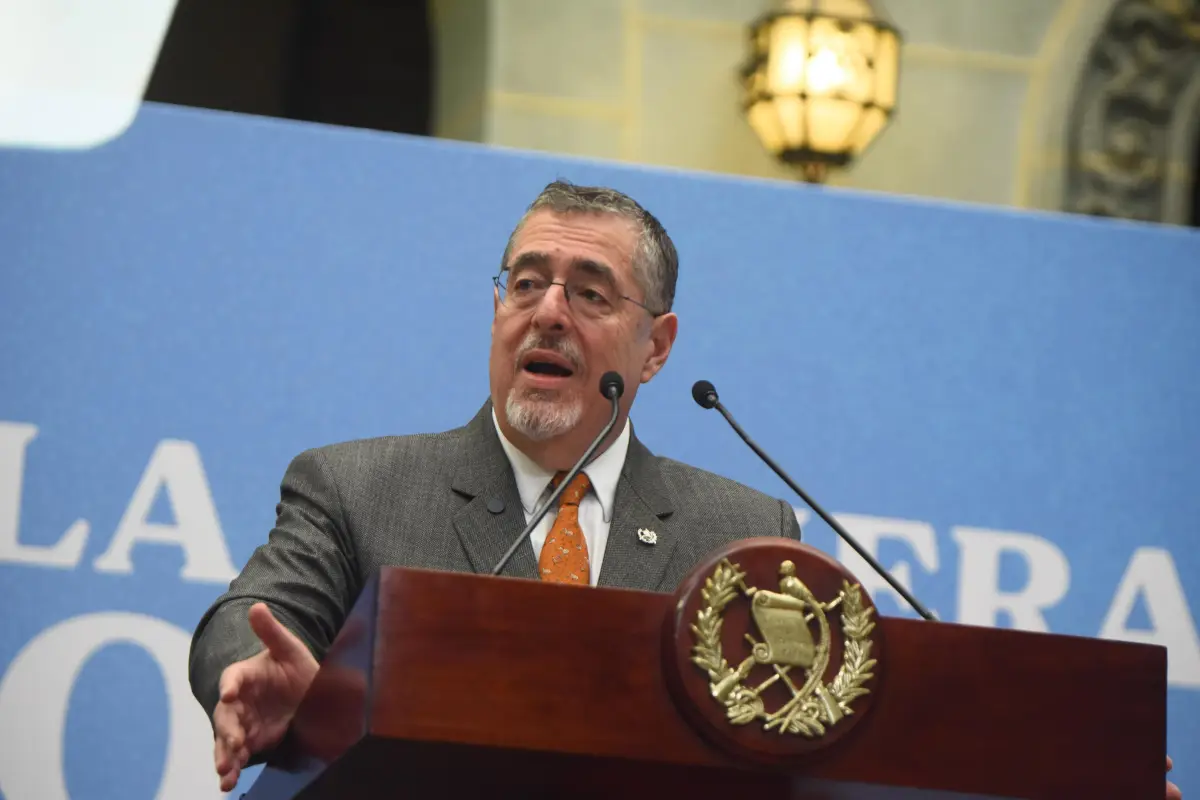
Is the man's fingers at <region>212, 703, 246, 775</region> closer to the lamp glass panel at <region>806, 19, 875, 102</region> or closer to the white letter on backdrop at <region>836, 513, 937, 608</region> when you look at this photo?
the white letter on backdrop at <region>836, 513, 937, 608</region>

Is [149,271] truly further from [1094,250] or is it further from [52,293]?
[1094,250]

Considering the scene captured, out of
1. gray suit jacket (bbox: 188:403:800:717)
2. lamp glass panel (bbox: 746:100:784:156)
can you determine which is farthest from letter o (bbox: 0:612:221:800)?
lamp glass panel (bbox: 746:100:784:156)

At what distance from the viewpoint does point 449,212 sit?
11.3 ft

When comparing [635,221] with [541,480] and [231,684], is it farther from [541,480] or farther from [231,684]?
[231,684]

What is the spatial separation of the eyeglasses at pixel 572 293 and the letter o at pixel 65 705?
3.49 ft

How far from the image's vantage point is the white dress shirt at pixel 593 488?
8.21ft

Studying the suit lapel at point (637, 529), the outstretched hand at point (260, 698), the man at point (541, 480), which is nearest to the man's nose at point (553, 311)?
the man at point (541, 480)

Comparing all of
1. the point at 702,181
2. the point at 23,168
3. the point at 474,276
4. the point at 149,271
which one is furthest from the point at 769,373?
the point at 23,168

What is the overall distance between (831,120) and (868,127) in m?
0.14

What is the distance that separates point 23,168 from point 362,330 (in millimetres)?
708

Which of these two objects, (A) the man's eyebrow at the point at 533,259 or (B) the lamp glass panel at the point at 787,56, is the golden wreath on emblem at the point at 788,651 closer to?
(A) the man's eyebrow at the point at 533,259

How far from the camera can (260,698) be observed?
1793mm

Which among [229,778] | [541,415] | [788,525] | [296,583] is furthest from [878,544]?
[229,778]

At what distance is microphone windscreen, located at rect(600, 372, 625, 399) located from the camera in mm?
2184
